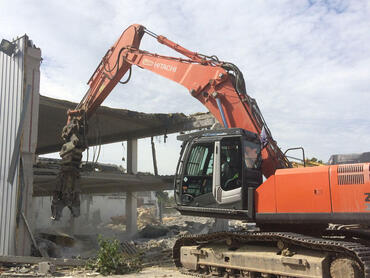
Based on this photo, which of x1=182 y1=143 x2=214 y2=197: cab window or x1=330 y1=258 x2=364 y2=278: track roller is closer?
x1=330 y1=258 x2=364 y2=278: track roller

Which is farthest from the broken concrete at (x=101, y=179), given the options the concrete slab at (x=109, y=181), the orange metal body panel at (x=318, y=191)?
the orange metal body panel at (x=318, y=191)

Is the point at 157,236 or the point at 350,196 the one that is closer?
the point at 350,196

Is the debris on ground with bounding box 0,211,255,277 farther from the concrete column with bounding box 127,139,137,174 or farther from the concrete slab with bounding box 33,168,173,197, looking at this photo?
the concrete column with bounding box 127,139,137,174

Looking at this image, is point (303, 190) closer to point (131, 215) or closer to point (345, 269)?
point (345, 269)

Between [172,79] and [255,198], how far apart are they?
4380mm

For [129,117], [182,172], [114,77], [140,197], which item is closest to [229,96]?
[182,172]

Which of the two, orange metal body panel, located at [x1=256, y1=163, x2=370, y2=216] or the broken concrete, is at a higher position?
the broken concrete

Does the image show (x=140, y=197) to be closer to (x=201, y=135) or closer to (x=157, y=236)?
(x=157, y=236)

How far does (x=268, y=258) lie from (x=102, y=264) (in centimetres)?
470

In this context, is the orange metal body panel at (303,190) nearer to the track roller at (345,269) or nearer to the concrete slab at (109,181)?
the track roller at (345,269)

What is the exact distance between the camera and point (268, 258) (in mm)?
6867

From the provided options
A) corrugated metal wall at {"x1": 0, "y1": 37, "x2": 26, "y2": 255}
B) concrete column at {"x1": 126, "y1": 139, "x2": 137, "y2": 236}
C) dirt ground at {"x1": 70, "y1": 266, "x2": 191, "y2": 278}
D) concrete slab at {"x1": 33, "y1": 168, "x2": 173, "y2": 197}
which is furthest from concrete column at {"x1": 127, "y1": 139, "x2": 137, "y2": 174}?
dirt ground at {"x1": 70, "y1": 266, "x2": 191, "y2": 278}

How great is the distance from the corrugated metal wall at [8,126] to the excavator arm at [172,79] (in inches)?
50.8

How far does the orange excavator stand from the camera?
20.1 feet
